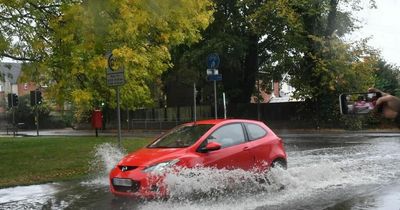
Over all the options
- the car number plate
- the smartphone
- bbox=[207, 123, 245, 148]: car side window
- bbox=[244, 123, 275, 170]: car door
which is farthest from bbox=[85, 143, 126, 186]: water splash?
the smartphone

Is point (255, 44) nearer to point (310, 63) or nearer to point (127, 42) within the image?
point (310, 63)

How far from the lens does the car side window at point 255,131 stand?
1088 centimetres

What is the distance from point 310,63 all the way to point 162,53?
1882 centimetres

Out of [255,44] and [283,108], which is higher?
[255,44]

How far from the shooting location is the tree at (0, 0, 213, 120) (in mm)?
12977

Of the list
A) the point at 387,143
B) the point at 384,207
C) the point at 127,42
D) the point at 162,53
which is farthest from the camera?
the point at 387,143

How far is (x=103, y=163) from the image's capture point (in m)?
16.0

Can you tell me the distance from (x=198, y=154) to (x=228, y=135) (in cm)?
106

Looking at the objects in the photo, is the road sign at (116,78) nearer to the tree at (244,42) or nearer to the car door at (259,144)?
the car door at (259,144)

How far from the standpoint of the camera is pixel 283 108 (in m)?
38.0

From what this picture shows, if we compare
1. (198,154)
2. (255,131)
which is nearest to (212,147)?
→ (198,154)

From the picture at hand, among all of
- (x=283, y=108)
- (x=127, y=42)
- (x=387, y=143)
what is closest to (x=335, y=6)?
(x=283, y=108)

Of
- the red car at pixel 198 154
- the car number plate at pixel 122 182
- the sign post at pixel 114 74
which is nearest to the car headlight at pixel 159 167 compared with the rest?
the red car at pixel 198 154

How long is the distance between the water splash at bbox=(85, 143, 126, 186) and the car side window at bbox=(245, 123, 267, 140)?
12.2ft
